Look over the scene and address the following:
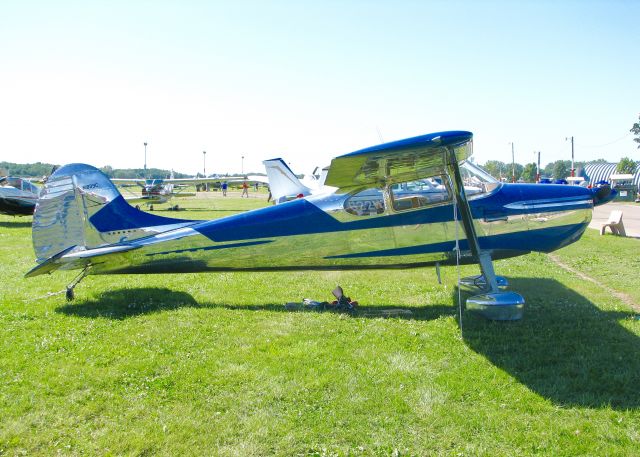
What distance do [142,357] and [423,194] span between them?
13.7 feet

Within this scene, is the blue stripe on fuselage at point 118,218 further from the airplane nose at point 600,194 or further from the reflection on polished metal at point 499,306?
the airplane nose at point 600,194

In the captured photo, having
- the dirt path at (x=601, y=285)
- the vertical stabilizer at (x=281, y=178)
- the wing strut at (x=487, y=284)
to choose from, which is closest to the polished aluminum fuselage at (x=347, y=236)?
the wing strut at (x=487, y=284)

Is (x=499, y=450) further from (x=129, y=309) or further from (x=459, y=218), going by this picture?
(x=129, y=309)

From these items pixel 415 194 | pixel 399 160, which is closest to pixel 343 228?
pixel 415 194

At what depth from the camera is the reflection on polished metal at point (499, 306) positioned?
575 cm

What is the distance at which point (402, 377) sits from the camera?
443 centimetres

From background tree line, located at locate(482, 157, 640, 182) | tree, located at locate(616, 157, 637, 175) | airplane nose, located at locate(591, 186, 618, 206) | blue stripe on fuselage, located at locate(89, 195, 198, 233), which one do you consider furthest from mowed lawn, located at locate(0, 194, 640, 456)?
tree, located at locate(616, 157, 637, 175)

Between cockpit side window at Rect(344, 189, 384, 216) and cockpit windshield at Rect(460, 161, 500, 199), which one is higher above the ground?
cockpit windshield at Rect(460, 161, 500, 199)

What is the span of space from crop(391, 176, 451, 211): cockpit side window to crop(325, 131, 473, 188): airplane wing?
13 cm

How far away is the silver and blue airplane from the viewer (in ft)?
21.7

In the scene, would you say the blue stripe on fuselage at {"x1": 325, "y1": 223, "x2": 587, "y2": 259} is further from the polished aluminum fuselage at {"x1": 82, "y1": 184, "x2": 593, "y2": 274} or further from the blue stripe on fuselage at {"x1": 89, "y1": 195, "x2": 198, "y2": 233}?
the blue stripe on fuselage at {"x1": 89, "y1": 195, "x2": 198, "y2": 233}

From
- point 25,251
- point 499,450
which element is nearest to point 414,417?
point 499,450

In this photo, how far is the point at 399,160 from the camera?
5824mm

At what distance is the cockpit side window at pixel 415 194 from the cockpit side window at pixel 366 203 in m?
0.20
